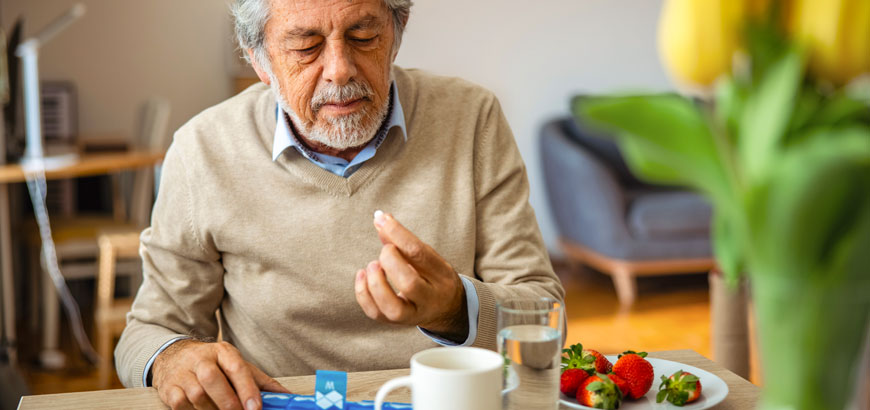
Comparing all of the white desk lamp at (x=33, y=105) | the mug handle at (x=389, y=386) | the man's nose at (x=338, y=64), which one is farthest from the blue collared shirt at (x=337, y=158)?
the white desk lamp at (x=33, y=105)

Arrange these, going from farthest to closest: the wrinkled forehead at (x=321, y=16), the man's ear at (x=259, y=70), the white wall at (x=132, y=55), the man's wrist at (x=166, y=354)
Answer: the white wall at (x=132, y=55) < the man's ear at (x=259, y=70) < the wrinkled forehead at (x=321, y=16) < the man's wrist at (x=166, y=354)

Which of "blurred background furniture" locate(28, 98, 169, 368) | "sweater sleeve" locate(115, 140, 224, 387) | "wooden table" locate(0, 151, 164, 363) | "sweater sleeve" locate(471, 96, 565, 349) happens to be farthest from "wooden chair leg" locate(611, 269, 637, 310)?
"sweater sleeve" locate(115, 140, 224, 387)

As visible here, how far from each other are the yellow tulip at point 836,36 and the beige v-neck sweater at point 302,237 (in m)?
0.89

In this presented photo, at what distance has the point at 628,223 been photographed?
14.2ft

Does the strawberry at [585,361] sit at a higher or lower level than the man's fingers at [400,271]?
lower

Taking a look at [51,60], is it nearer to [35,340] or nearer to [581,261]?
[35,340]

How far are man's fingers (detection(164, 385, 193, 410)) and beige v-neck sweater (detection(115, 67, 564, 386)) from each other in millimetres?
299

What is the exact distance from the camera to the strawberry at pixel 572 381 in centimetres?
95

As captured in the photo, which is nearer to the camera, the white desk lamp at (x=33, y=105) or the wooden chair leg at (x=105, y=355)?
the wooden chair leg at (x=105, y=355)

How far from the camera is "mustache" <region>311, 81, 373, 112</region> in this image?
1343 millimetres

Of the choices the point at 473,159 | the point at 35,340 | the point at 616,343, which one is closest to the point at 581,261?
the point at 616,343

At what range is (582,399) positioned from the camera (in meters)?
0.94

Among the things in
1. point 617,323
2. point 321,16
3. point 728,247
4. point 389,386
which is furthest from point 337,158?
point 617,323

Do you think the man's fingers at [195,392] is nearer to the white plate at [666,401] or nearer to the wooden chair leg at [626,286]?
the white plate at [666,401]
